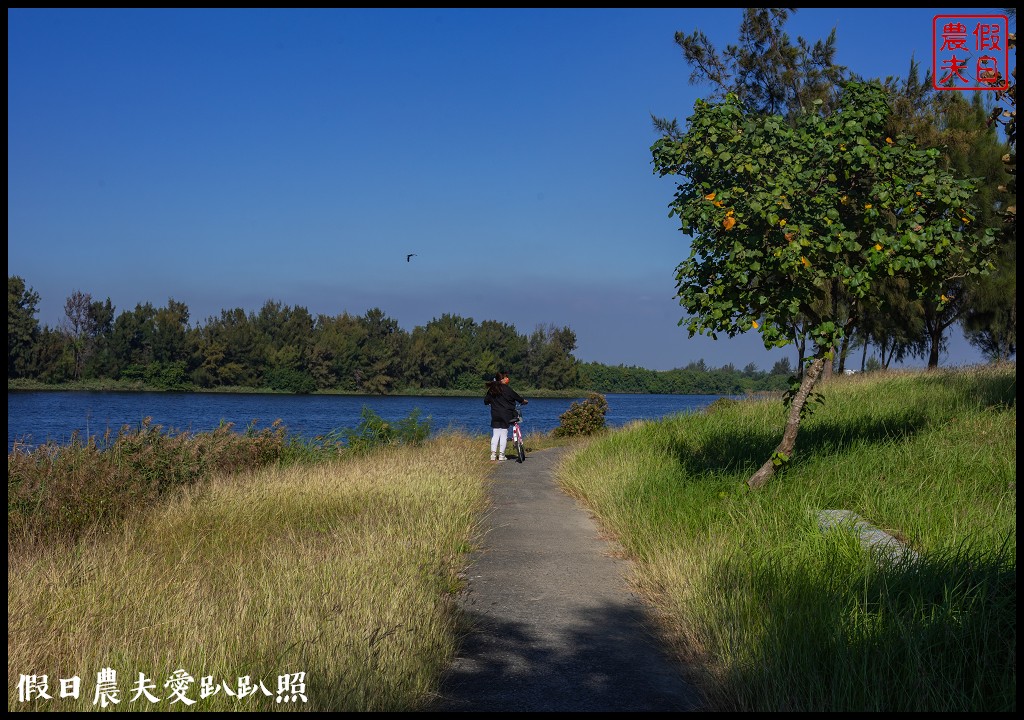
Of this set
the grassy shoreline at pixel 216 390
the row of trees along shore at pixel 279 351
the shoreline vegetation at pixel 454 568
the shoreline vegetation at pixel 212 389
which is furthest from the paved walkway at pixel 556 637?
the row of trees along shore at pixel 279 351

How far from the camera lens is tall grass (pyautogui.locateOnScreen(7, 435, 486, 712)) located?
4.51m

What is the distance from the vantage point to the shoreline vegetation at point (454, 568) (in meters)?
4.59

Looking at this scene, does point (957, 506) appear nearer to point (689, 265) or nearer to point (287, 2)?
point (689, 265)

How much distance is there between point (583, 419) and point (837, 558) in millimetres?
21764

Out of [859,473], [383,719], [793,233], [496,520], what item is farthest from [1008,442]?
[383,719]

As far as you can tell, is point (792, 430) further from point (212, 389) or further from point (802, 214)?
point (212, 389)

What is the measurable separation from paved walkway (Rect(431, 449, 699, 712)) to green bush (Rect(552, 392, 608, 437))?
18.2m

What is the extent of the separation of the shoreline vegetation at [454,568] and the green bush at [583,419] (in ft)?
45.8

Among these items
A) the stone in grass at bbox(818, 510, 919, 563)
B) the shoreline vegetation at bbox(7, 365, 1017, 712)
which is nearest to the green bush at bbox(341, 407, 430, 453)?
the shoreline vegetation at bbox(7, 365, 1017, 712)

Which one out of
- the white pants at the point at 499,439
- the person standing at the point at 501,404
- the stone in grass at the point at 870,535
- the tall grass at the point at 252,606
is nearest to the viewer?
the tall grass at the point at 252,606

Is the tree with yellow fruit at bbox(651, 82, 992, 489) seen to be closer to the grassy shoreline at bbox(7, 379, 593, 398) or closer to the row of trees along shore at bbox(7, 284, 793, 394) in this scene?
the grassy shoreline at bbox(7, 379, 593, 398)

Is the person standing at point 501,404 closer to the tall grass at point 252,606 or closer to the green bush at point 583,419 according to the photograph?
the tall grass at point 252,606

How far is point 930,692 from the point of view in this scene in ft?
14.3

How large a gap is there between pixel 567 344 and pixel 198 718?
5009 inches
